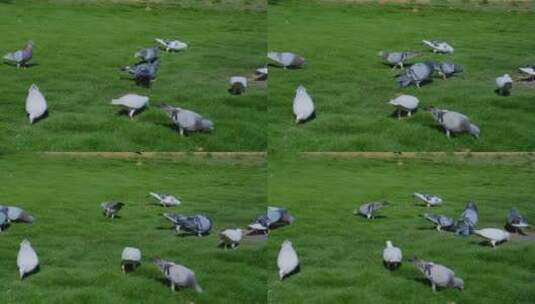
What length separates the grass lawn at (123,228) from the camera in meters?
14.1

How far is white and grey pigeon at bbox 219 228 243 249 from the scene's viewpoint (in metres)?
15.1

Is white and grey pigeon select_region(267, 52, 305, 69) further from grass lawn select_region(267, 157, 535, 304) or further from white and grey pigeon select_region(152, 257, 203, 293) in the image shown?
white and grey pigeon select_region(152, 257, 203, 293)

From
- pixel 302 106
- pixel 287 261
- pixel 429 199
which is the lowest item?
pixel 287 261

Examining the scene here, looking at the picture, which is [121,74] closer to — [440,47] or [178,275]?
[178,275]

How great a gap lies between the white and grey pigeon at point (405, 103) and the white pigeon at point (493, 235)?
229cm

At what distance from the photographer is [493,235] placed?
A: 49.3ft

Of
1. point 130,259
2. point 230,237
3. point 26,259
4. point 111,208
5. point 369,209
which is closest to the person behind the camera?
point 26,259

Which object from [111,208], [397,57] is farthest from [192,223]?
[397,57]

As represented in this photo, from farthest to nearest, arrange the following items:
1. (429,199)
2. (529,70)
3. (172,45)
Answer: (172,45), (529,70), (429,199)

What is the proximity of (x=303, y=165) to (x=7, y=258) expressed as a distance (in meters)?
4.92

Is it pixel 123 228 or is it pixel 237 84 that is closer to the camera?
pixel 123 228

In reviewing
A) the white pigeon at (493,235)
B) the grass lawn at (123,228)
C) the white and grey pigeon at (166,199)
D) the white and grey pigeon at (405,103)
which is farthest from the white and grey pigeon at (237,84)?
the white pigeon at (493,235)

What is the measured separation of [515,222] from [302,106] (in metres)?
3.93

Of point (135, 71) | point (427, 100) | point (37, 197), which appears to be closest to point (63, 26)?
point (135, 71)
